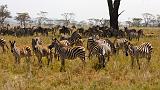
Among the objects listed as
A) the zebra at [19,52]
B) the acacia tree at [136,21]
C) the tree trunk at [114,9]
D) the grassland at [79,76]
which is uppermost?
the tree trunk at [114,9]

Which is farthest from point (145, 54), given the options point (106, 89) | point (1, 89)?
point (1, 89)

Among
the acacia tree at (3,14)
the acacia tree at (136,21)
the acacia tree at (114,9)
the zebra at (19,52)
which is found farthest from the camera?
the acacia tree at (136,21)

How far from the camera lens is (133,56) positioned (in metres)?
14.9

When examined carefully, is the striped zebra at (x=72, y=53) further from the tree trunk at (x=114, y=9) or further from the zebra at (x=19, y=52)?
the tree trunk at (x=114, y=9)

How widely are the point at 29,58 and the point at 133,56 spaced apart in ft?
14.2

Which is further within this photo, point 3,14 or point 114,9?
point 3,14

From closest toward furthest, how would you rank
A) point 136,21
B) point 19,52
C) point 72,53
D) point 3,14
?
point 72,53 → point 19,52 → point 3,14 → point 136,21

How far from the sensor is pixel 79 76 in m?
12.8

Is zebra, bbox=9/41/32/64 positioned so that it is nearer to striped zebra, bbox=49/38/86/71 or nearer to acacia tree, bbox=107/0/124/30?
striped zebra, bbox=49/38/86/71

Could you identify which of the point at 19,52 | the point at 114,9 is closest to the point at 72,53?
the point at 19,52

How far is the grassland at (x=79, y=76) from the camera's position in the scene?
1100cm

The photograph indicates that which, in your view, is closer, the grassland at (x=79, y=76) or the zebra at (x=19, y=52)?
the grassland at (x=79, y=76)

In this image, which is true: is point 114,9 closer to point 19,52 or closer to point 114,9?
point 114,9

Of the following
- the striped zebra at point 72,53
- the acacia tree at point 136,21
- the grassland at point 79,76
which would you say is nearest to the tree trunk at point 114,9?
the grassland at point 79,76
